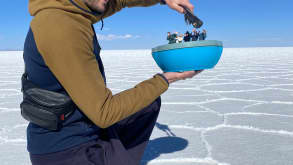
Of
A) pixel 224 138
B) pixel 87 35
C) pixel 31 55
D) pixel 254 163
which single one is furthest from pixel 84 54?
pixel 224 138

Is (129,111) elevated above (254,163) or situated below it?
above

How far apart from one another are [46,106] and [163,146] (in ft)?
2.95

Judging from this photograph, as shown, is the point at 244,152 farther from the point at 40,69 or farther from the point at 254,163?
the point at 40,69

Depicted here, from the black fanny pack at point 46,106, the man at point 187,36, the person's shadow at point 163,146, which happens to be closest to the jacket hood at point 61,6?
the black fanny pack at point 46,106

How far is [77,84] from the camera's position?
2.46 ft

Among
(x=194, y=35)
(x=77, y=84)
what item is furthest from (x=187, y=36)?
(x=77, y=84)

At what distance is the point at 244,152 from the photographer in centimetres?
147

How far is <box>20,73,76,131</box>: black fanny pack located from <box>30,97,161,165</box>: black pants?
11 cm

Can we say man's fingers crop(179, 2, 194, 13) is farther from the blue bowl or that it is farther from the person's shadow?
the person's shadow

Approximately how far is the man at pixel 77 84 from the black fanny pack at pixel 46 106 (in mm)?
23

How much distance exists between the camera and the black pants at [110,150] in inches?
36.2

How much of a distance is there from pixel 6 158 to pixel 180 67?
1.13 meters

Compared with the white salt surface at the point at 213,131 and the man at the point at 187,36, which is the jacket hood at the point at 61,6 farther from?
the white salt surface at the point at 213,131

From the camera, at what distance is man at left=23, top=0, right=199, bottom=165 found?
2.40 ft
